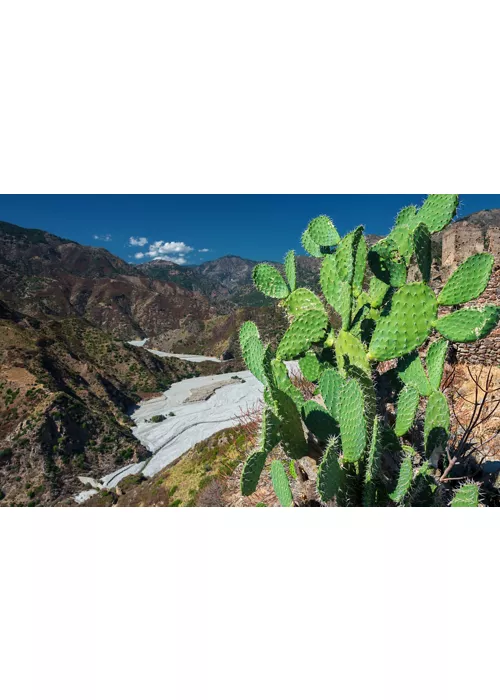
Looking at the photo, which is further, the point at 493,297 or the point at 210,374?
the point at 210,374

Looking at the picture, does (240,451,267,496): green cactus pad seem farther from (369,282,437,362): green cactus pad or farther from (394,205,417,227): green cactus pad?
(394,205,417,227): green cactus pad

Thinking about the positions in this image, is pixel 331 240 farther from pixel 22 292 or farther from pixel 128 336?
pixel 22 292

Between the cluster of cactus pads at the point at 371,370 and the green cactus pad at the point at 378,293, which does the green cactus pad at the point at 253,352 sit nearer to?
the cluster of cactus pads at the point at 371,370

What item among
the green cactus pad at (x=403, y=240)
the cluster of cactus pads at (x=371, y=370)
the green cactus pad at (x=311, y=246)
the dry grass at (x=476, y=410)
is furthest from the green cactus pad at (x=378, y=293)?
the dry grass at (x=476, y=410)

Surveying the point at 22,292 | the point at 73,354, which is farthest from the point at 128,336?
the point at 73,354

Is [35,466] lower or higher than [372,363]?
lower

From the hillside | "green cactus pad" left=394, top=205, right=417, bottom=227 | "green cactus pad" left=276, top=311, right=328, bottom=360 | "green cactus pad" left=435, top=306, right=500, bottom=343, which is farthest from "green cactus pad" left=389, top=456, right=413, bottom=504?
the hillside

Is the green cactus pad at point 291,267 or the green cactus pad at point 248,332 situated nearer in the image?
the green cactus pad at point 248,332
